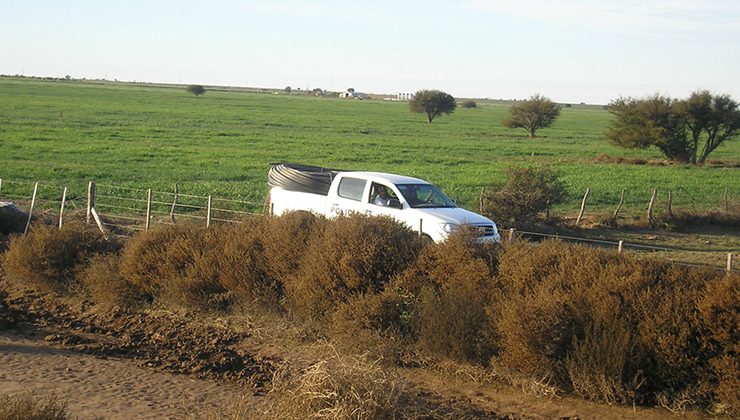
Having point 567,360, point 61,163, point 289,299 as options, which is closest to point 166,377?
point 289,299

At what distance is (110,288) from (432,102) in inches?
3238

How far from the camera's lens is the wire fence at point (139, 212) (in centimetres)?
1775

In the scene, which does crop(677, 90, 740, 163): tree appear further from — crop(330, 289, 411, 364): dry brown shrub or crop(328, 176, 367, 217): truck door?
crop(330, 289, 411, 364): dry brown shrub

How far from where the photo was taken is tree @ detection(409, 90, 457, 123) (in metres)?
94.3

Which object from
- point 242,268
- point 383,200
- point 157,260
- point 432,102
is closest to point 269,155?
point 383,200

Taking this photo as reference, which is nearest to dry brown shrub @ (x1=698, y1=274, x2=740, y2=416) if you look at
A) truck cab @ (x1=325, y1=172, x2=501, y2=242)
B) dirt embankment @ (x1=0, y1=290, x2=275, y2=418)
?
dirt embankment @ (x1=0, y1=290, x2=275, y2=418)

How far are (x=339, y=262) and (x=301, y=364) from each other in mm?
1679

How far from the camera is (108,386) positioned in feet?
32.9

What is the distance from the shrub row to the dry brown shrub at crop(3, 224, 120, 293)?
0.03 metres

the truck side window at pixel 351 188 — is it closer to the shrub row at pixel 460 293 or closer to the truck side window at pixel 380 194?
the truck side window at pixel 380 194

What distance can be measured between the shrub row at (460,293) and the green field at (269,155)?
11277 millimetres

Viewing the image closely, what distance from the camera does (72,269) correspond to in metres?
14.8

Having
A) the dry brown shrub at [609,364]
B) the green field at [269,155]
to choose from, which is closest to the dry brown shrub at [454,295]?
the dry brown shrub at [609,364]

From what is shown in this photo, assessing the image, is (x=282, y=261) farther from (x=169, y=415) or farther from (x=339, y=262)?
(x=169, y=415)
